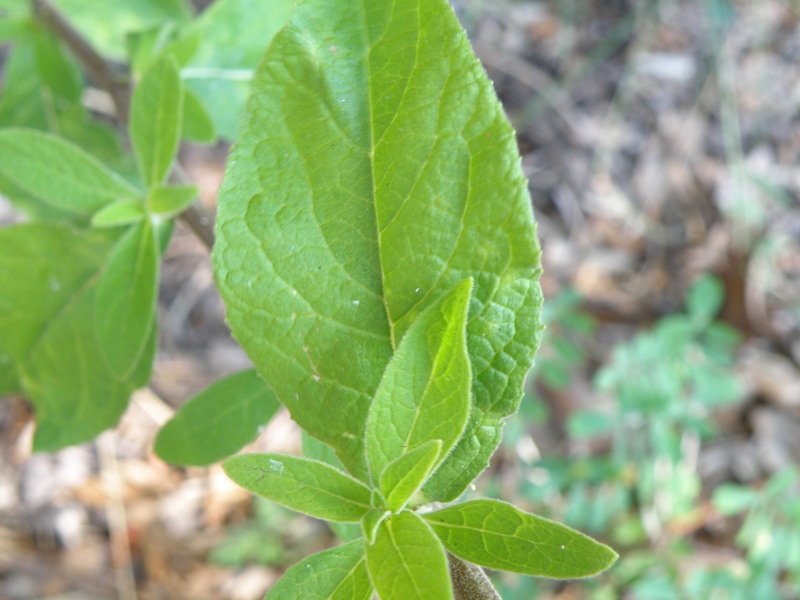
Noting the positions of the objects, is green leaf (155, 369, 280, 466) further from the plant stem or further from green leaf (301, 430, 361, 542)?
the plant stem

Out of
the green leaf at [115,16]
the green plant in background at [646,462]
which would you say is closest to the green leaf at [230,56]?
the green leaf at [115,16]

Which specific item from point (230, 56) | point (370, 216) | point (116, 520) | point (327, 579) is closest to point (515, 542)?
point (327, 579)

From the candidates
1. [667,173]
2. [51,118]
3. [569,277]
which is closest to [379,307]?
[51,118]

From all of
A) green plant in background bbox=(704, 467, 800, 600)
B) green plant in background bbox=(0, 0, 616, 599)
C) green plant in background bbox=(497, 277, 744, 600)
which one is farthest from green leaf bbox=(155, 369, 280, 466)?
green plant in background bbox=(704, 467, 800, 600)

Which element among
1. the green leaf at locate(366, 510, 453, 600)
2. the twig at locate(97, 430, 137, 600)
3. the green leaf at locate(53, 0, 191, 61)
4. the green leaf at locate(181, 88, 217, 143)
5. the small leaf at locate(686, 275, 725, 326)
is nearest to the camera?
the green leaf at locate(366, 510, 453, 600)

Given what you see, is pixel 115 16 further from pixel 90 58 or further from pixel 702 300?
pixel 702 300

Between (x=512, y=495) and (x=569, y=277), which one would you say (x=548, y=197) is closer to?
(x=569, y=277)
